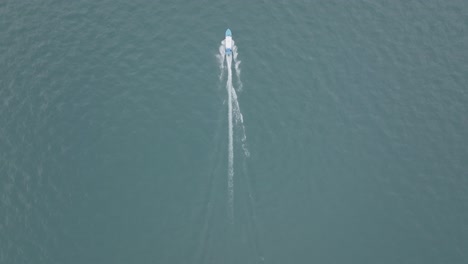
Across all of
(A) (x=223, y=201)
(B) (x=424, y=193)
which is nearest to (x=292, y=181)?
(A) (x=223, y=201)

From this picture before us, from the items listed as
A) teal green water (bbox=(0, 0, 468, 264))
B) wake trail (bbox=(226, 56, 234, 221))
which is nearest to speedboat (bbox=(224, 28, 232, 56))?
wake trail (bbox=(226, 56, 234, 221))

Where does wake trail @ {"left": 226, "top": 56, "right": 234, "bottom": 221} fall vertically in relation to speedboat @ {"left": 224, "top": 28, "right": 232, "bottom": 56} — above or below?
below

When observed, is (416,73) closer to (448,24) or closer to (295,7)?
(448,24)

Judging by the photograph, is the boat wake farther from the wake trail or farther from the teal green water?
the teal green water

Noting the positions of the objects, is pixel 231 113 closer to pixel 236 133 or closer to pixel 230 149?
pixel 236 133

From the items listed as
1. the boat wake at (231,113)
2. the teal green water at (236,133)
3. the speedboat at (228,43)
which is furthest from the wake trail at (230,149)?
the speedboat at (228,43)

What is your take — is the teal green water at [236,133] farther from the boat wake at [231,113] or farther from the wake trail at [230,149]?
the wake trail at [230,149]

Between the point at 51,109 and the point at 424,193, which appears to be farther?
the point at 51,109

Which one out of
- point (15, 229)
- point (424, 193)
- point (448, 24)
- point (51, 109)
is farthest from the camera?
point (448, 24)
